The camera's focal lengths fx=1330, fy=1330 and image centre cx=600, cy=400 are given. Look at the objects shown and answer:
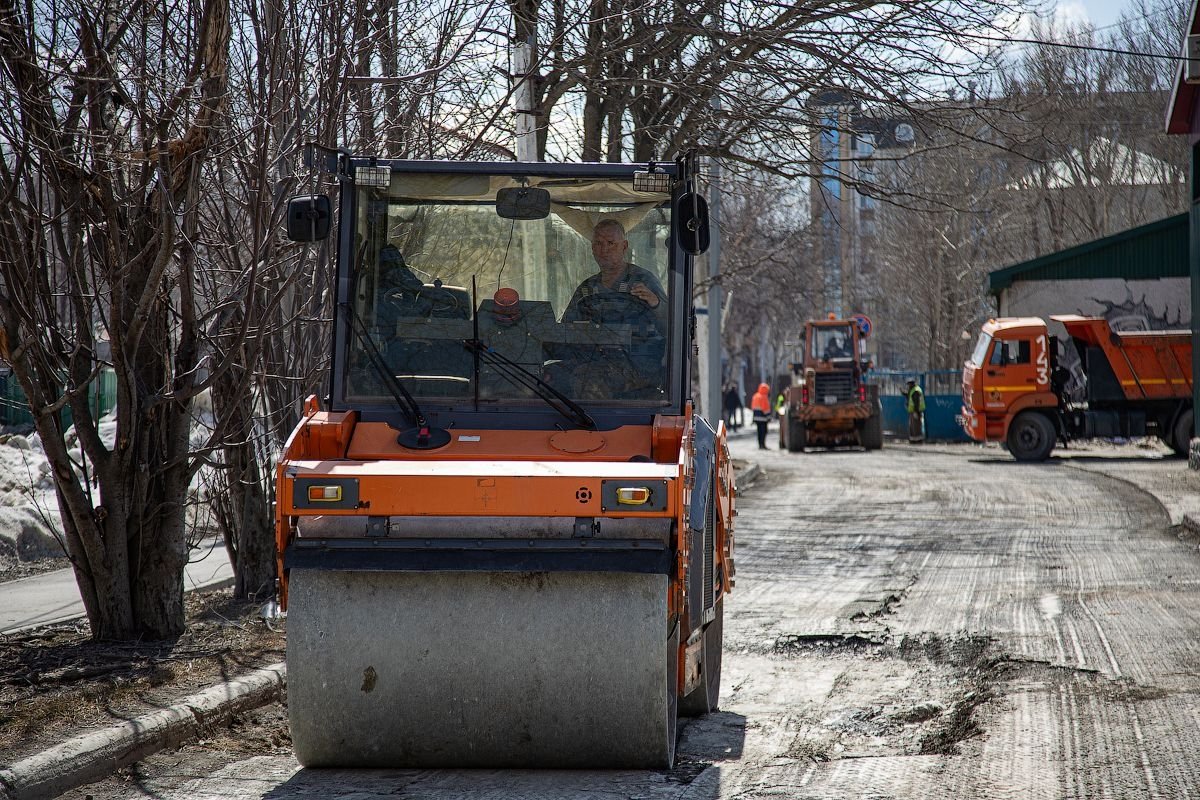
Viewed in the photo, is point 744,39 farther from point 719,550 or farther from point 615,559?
point 615,559

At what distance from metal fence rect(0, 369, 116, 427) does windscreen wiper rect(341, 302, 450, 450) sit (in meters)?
4.39

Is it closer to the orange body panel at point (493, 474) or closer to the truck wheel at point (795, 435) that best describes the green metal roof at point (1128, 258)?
the truck wheel at point (795, 435)

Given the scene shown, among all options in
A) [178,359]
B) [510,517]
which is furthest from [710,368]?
[510,517]

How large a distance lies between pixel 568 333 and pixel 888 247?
141 ft

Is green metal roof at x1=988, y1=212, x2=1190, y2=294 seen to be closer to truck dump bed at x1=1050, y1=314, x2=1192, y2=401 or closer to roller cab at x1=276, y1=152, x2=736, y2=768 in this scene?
truck dump bed at x1=1050, y1=314, x2=1192, y2=401

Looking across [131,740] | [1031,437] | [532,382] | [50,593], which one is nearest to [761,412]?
[1031,437]

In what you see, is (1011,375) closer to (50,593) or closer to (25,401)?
(25,401)

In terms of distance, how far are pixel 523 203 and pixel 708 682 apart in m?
2.51

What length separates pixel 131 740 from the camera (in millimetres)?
5773

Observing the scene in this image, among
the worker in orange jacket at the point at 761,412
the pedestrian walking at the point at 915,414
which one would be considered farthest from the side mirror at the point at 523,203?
the pedestrian walking at the point at 915,414

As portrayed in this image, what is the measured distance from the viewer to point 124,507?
7613 millimetres

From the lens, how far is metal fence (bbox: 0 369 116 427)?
12.5 metres

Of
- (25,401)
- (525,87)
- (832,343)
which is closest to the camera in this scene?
(525,87)

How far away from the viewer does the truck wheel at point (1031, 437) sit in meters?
26.8
